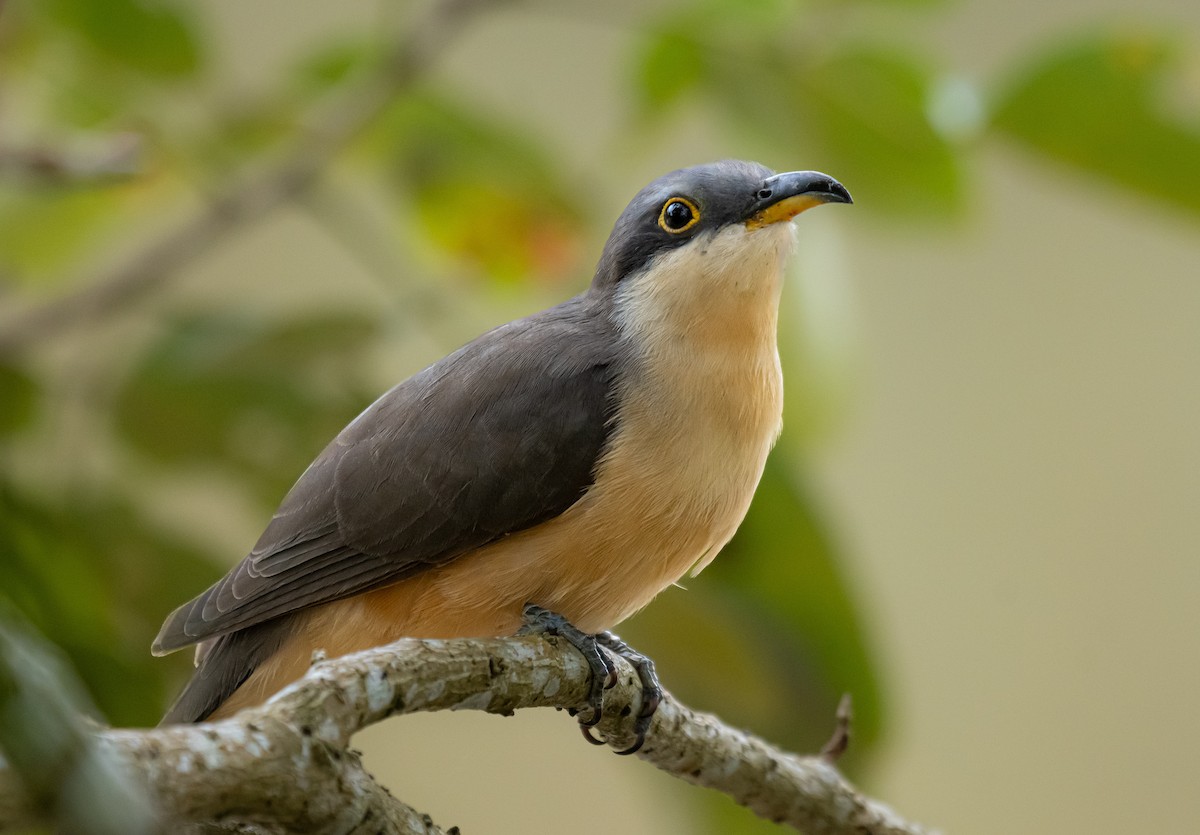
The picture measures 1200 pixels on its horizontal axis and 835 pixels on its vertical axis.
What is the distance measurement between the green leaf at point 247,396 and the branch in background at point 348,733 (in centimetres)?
119

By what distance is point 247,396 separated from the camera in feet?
9.73

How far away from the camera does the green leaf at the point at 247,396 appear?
9.73 feet

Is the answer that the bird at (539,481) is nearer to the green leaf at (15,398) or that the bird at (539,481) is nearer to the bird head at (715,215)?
the bird head at (715,215)

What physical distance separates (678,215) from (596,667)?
32.7 inches

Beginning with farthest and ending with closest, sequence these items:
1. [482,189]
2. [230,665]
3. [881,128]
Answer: [482,189] → [881,128] → [230,665]

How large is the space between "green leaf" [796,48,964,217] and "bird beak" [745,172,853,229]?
1.00m

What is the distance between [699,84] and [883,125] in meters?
0.47

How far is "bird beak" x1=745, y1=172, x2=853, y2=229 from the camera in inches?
85.0

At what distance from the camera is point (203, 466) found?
10.1 ft

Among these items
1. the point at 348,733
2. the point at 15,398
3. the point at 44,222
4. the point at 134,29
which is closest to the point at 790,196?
the point at 348,733

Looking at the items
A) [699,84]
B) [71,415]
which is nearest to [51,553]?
[71,415]

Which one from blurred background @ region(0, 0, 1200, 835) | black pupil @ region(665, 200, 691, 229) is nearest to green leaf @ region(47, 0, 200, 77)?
blurred background @ region(0, 0, 1200, 835)

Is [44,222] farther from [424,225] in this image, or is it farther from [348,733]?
[348,733]

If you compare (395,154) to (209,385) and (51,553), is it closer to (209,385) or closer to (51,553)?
(209,385)
